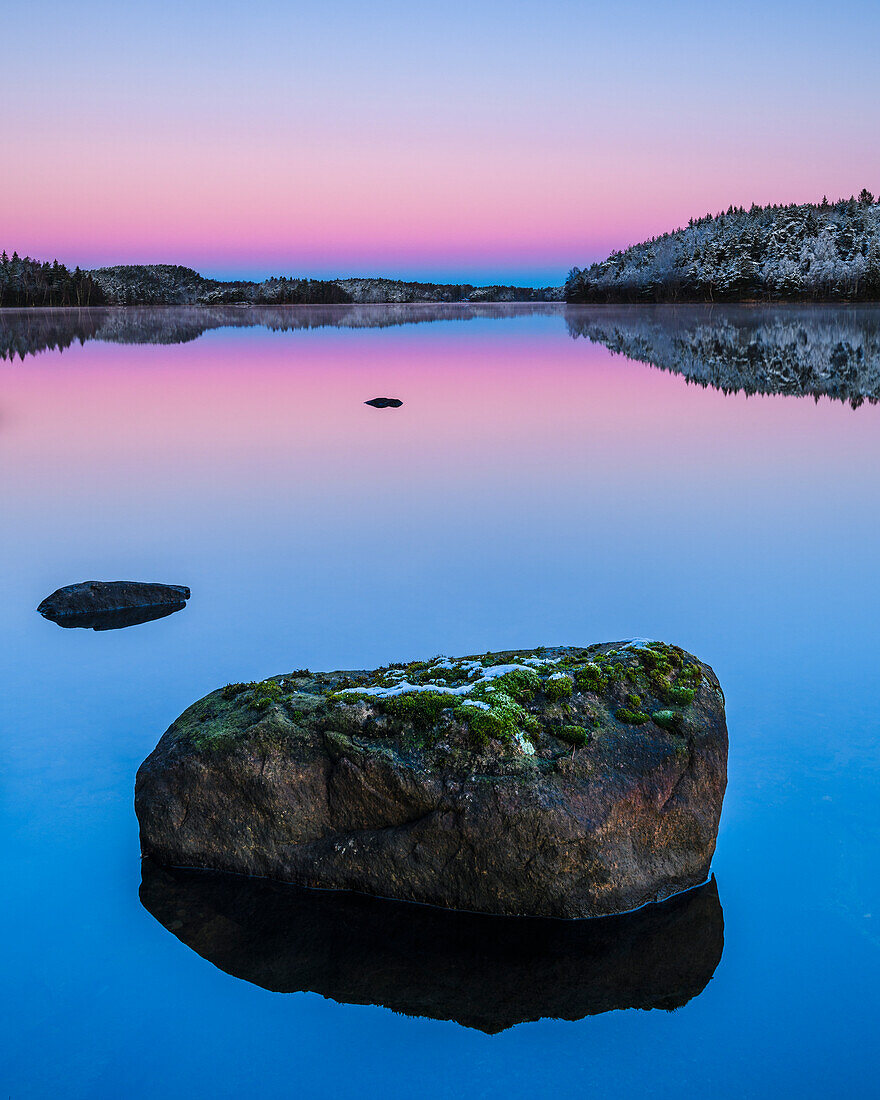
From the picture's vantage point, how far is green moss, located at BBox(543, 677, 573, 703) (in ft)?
30.1

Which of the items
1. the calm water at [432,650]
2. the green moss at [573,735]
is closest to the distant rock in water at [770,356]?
the calm water at [432,650]

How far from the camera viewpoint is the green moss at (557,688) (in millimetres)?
9164

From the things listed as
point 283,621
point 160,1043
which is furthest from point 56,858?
point 283,621

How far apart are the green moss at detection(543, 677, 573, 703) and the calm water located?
2212 millimetres

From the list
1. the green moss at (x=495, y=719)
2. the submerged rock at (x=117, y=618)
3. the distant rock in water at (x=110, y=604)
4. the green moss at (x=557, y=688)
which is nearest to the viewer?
the green moss at (x=495, y=719)

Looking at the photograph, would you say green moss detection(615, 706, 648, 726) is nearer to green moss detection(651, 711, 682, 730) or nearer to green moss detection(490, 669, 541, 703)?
green moss detection(651, 711, 682, 730)

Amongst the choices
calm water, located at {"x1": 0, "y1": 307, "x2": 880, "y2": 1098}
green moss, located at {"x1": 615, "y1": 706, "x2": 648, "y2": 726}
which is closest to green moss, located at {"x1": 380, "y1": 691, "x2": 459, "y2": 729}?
A: green moss, located at {"x1": 615, "y1": 706, "x2": 648, "y2": 726}

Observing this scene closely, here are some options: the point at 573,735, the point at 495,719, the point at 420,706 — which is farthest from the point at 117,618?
the point at 573,735

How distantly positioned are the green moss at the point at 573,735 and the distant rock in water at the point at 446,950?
156 cm

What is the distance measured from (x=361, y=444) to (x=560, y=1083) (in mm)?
29952

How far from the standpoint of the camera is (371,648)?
45.9 ft

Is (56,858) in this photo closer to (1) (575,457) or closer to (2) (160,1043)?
(2) (160,1043)

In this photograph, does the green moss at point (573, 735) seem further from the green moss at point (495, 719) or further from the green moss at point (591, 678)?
the green moss at point (591, 678)

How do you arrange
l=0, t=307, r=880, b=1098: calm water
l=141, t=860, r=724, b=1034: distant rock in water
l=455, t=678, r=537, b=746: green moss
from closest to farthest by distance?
1. l=0, t=307, r=880, b=1098: calm water
2. l=141, t=860, r=724, b=1034: distant rock in water
3. l=455, t=678, r=537, b=746: green moss
